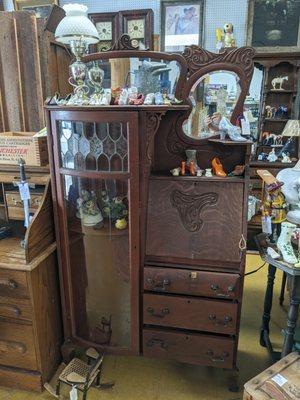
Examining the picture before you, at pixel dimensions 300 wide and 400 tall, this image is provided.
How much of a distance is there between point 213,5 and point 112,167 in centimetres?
240

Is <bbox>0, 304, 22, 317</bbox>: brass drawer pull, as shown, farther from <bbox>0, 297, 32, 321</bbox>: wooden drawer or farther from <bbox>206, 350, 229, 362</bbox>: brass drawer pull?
<bbox>206, 350, 229, 362</bbox>: brass drawer pull

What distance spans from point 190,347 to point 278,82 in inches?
96.9

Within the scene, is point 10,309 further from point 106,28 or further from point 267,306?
point 106,28

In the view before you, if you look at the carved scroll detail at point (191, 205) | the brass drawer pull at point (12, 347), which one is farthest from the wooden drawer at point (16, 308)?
the carved scroll detail at point (191, 205)

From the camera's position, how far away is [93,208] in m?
1.55

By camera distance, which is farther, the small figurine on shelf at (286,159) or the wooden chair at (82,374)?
the small figurine on shelf at (286,159)

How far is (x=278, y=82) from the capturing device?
2879mm

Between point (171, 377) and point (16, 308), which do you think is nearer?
point (16, 308)

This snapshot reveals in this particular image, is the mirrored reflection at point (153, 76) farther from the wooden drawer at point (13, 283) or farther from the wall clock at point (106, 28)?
the wall clock at point (106, 28)

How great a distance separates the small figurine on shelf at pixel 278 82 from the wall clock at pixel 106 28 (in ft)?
5.07

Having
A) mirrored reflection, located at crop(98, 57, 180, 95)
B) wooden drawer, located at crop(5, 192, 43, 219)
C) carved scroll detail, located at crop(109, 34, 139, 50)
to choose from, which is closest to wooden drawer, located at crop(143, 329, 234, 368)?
wooden drawer, located at crop(5, 192, 43, 219)

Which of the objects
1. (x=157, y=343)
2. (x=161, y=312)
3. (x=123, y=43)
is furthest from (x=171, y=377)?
(x=123, y=43)

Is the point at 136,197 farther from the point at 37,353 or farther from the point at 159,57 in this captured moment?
the point at 37,353

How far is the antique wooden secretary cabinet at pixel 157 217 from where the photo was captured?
1.37 metres
